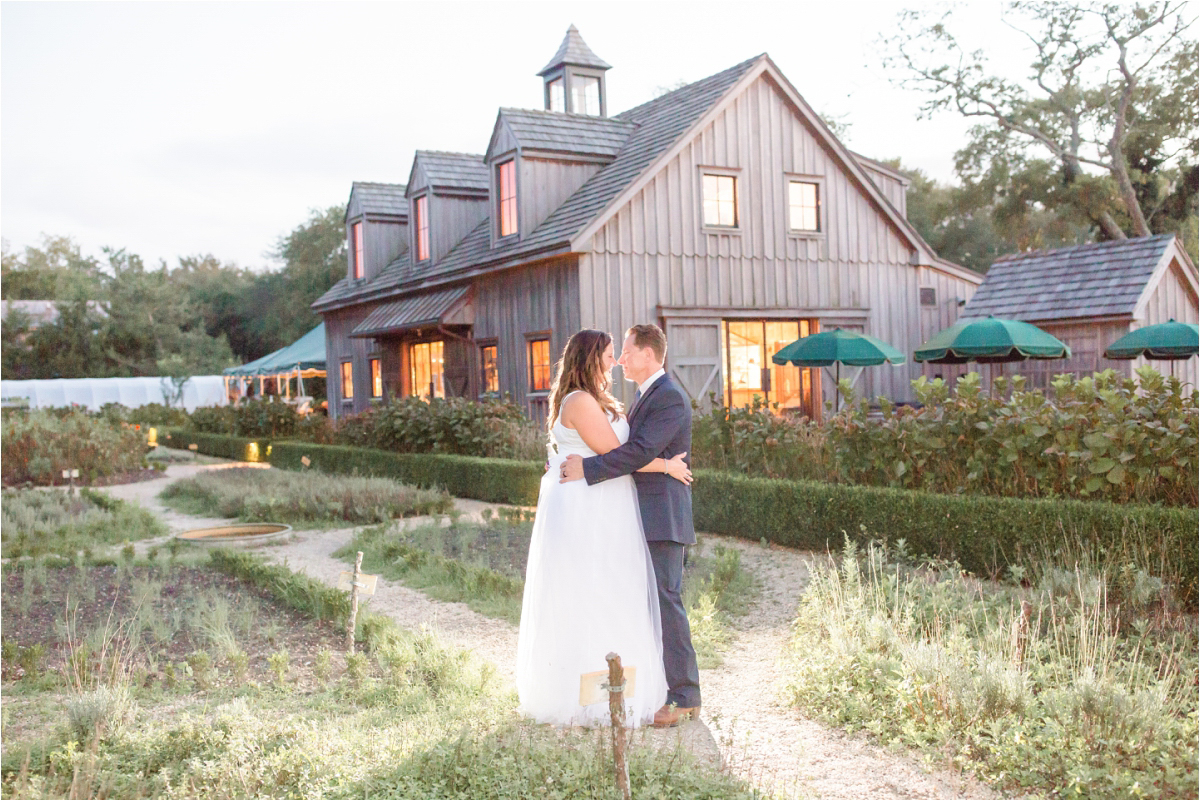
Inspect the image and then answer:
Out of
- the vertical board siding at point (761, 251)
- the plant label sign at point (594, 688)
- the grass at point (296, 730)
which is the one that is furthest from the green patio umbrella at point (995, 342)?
the plant label sign at point (594, 688)

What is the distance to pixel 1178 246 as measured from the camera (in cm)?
1852

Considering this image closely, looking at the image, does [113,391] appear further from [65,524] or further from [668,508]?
[668,508]

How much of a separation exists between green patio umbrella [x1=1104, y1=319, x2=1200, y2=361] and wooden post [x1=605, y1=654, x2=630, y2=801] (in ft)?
45.8

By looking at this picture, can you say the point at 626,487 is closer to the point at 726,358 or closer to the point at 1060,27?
the point at 726,358

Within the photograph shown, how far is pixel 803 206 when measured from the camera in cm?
1975

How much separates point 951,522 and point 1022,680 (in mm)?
3863

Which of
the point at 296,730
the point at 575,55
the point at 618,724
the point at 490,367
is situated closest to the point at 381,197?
the point at 575,55

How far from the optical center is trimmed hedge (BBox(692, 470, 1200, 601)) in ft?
23.4

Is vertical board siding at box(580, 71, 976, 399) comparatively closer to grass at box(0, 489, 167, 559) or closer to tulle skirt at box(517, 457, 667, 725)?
grass at box(0, 489, 167, 559)

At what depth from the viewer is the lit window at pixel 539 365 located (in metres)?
18.5

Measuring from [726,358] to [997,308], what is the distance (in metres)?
5.93

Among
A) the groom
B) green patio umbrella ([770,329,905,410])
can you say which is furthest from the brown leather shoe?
green patio umbrella ([770,329,905,410])

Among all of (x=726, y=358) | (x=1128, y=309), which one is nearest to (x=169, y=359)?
(x=726, y=358)

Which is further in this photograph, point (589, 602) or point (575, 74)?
point (575, 74)
